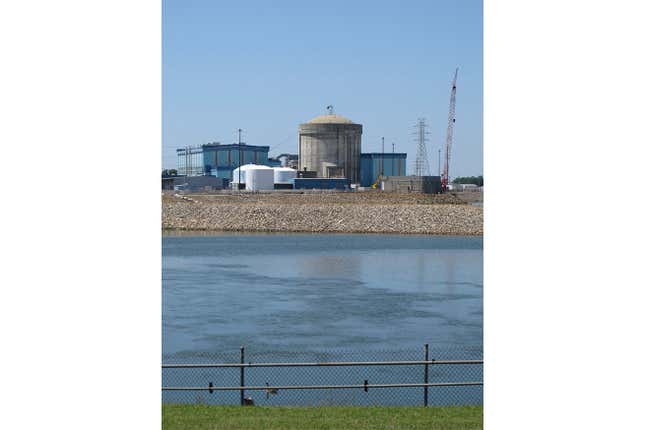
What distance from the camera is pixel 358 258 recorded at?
37.2 meters

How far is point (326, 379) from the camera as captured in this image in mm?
13766

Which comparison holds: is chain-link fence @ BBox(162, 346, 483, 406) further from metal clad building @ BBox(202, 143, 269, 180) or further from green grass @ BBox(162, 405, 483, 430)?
metal clad building @ BBox(202, 143, 269, 180)

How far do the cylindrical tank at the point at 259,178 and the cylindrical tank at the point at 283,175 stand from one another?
1.12 m

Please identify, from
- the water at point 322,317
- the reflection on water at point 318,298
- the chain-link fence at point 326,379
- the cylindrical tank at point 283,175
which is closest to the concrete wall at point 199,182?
the cylindrical tank at point 283,175

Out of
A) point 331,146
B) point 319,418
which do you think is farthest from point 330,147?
point 319,418

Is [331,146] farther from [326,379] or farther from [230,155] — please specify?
[326,379]

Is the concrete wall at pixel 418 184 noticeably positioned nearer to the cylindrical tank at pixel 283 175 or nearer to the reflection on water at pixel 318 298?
the cylindrical tank at pixel 283 175

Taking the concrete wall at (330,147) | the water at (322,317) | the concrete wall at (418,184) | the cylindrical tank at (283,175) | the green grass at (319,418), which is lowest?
the water at (322,317)

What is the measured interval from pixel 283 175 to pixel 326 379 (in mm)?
87250

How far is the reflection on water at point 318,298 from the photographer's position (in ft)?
57.4
